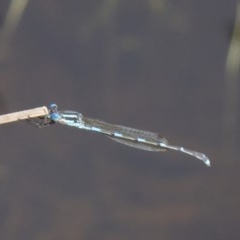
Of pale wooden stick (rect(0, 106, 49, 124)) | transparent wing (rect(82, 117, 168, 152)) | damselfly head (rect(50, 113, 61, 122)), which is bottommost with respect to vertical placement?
pale wooden stick (rect(0, 106, 49, 124))

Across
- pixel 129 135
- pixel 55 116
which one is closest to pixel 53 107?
pixel 55 116

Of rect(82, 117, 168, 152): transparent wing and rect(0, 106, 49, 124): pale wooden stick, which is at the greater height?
rect(82, 117, 168, 152): transparent wing

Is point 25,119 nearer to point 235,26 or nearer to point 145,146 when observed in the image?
point 145,146

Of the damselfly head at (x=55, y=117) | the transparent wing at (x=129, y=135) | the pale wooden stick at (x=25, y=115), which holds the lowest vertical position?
the pale wooden stick at (x=25, y=115)

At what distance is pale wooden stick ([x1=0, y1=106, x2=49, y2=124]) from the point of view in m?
1.90

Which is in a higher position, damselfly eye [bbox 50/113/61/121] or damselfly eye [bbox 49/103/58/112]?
damselfly eye [bbox 49/103/58/112]

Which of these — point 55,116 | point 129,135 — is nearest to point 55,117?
point 55,116

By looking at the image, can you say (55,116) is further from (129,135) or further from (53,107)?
(129,135)

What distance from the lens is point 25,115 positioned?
191 cm

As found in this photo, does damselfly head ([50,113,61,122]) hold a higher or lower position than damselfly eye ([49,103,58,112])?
lower

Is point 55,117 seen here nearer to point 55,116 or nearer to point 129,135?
point 55,116

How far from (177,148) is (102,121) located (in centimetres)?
14

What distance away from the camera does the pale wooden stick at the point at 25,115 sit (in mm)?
1902

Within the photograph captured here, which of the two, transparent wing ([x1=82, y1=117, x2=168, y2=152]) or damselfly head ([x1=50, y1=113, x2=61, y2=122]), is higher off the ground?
transparent wing ([x1=82, y1=117, x2=168, y2=152])
